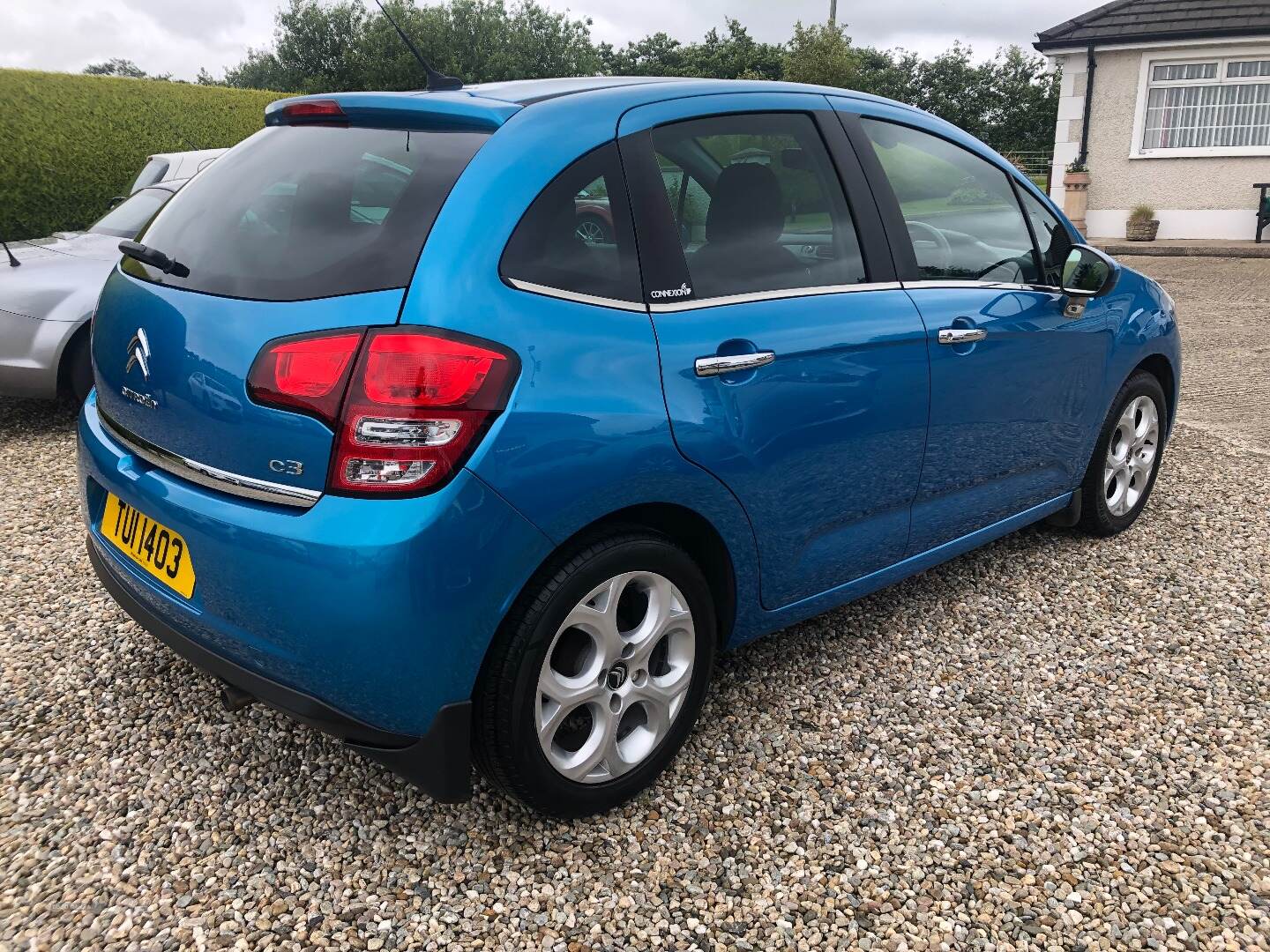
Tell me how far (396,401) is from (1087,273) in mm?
2822

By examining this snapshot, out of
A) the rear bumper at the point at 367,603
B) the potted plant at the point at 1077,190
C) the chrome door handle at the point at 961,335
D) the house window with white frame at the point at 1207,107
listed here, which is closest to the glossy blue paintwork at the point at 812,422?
the chrome door handle at the point at 961,335

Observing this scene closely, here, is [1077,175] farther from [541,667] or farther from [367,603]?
[367,603]

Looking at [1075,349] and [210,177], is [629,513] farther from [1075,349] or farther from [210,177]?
[1075,349]

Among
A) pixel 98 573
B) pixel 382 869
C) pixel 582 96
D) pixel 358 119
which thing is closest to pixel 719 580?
pixel 382 869

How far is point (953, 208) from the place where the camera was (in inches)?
130

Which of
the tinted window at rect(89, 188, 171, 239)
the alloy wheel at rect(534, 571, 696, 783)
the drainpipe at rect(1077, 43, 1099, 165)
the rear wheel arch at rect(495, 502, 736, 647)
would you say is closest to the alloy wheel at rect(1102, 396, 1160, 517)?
the rear wheel arch at rect(495, 502, 736, 647)

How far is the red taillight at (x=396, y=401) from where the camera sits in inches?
73.5

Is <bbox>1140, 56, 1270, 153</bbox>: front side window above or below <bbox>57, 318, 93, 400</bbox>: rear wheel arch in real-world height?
above

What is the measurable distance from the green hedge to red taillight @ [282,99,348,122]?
10765 mm

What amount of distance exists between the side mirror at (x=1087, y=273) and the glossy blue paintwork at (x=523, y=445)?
2.52 ft

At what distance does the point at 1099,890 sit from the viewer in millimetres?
2148

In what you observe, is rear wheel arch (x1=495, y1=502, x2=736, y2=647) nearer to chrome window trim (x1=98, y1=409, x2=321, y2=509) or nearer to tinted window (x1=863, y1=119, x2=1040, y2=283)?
chrome window trim (x1=98, y1=409, x2=321, y2=509)

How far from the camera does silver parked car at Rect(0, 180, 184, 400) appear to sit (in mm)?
5316

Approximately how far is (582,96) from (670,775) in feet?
5.66
